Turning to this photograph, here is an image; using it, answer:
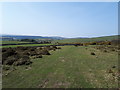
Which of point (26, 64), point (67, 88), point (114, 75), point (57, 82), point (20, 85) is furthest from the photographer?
Result: point (26, 64)

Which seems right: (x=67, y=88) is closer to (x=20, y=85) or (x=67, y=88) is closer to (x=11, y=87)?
(x=20, y=85)

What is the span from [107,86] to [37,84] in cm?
606

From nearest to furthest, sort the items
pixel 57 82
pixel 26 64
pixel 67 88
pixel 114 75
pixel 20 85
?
pixel 67 88 → pixel 20 85 → pixel 57 82 → pixel 114 75 → pixel 26 64

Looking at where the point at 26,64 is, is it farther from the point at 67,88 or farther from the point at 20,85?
the point at 67,88

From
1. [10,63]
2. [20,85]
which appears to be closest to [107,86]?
[20,85]

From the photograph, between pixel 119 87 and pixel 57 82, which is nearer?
pixel 119 87

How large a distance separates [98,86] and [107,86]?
76 centimetres

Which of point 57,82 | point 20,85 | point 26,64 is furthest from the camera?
point 26,64

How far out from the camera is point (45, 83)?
911cm

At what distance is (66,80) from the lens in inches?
378

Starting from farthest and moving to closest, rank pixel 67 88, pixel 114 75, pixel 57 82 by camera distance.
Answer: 1. pixel 114 75
2. pixel 57 82
3. pixel 67 88

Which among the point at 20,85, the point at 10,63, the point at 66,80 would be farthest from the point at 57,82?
the point at 10,63

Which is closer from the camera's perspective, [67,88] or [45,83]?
[67,88]

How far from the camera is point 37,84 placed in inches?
349
